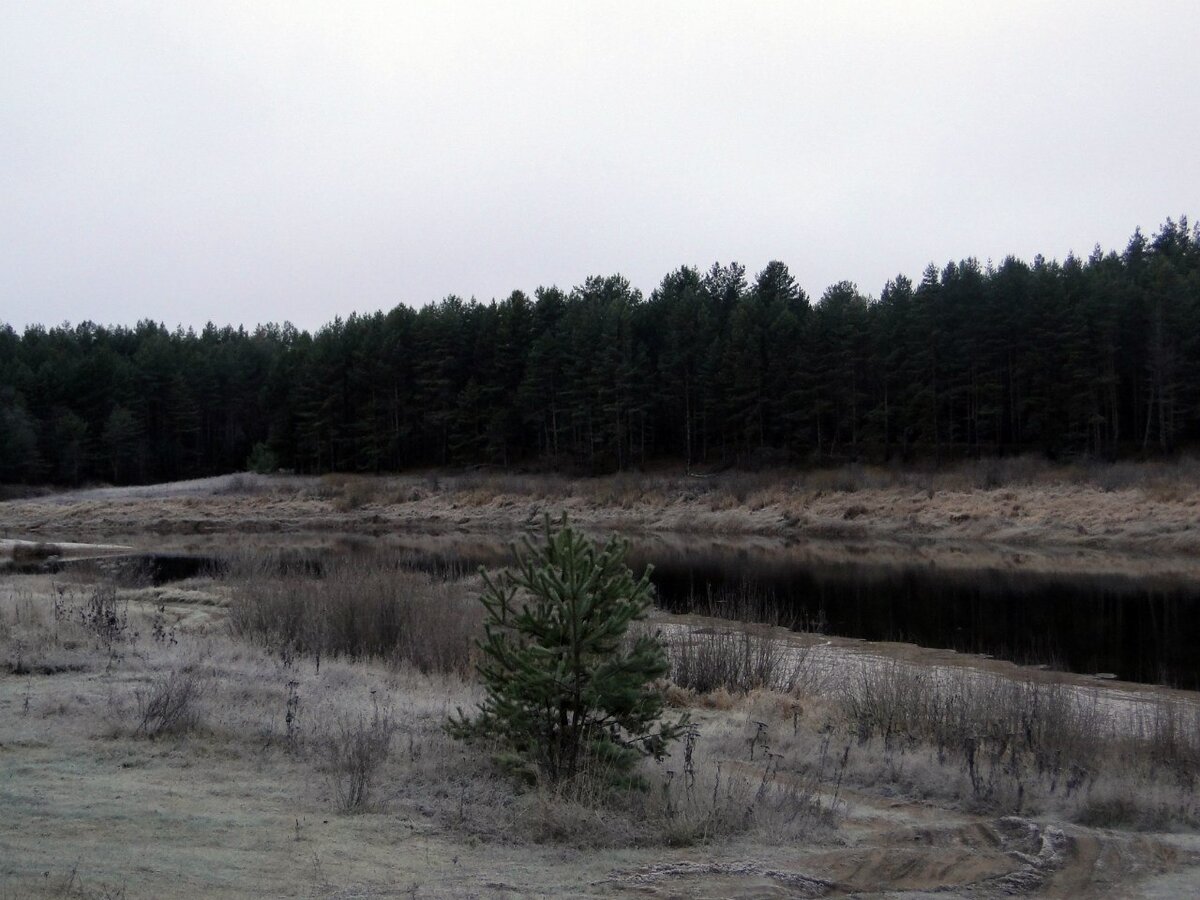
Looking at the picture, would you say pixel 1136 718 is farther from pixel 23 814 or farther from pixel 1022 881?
pixel 23 814

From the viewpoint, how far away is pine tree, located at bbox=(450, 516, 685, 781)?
8125 millimetres

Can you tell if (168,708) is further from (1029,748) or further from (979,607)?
(979,607)

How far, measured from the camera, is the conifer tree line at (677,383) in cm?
6062

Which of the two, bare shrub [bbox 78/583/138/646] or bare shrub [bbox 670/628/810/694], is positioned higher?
bare shrub [bbox 78/583/138/646]

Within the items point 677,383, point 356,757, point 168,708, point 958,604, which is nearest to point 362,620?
point 168,708

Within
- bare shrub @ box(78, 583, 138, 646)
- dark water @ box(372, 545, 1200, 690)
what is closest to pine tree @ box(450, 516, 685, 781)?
bare shrub @ box(78, 583, 138, 646)

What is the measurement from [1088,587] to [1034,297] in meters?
39.1

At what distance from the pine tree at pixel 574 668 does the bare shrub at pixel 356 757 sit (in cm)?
79

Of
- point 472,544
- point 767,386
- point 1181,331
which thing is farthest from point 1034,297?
point 472,544

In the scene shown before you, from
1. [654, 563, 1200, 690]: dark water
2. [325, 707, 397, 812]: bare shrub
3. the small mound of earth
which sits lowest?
[654, 563, 1200, 690]: dark water

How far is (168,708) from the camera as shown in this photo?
9469 millimetres

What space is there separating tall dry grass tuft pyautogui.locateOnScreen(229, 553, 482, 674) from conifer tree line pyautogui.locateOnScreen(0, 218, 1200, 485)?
159 ft

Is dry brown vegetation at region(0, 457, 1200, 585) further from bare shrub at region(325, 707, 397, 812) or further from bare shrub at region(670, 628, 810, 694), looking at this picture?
bare shrub at region(325, 707, 397, 812)

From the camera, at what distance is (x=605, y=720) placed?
8453mm
